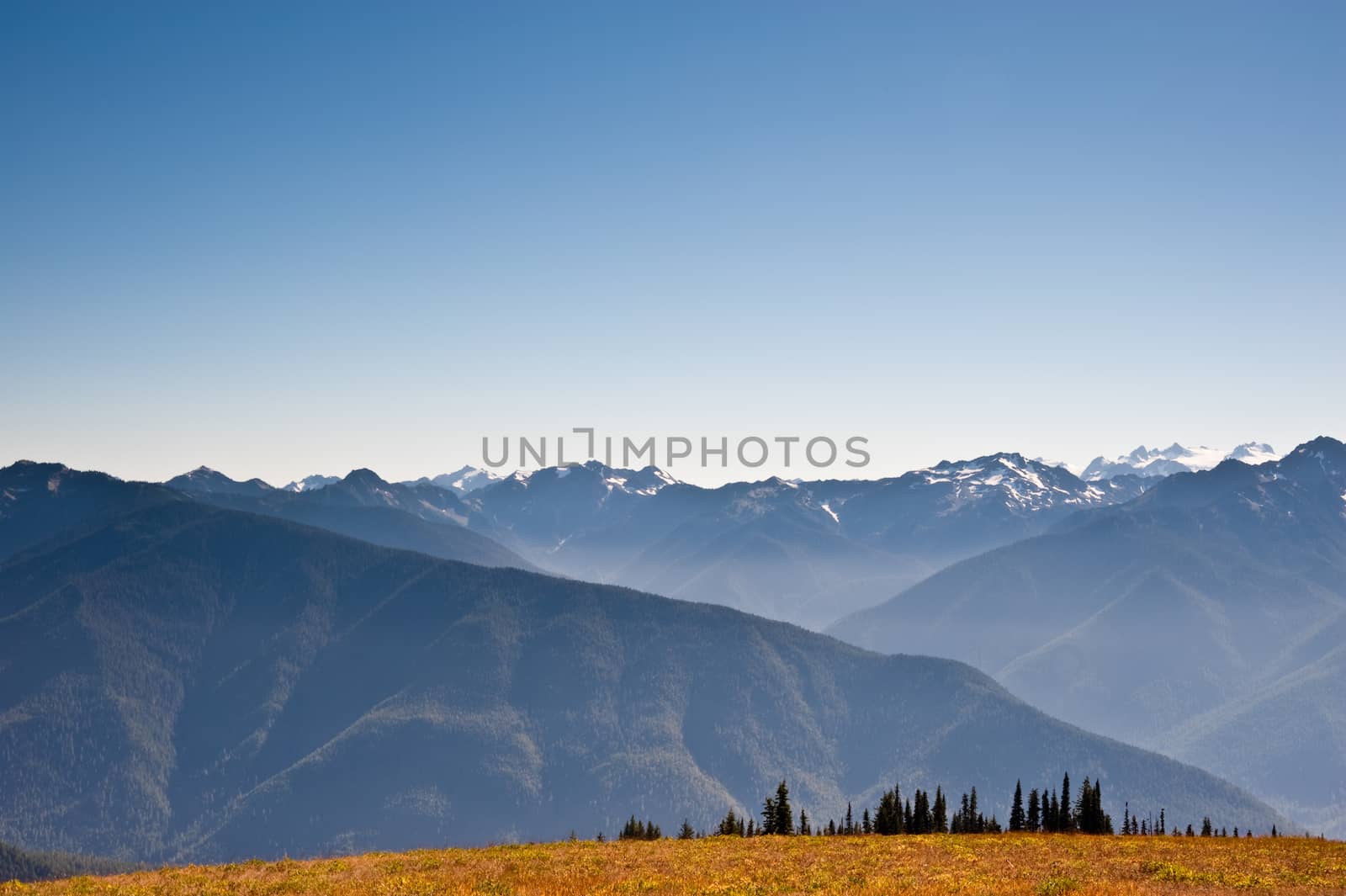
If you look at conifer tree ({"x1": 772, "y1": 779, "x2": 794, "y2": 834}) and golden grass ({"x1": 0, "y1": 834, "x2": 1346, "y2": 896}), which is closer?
golden grass ({"x1": 0, "y1": 834, "x2": 1346, "y2": 896})

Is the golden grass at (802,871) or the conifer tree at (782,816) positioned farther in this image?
the conifer tree at (782,816)

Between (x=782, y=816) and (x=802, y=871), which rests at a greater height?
(x=802, y=871)

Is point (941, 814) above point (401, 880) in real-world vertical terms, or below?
below

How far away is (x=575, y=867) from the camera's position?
49656 mm

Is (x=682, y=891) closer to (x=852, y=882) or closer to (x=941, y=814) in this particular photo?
(x=852, y=882)

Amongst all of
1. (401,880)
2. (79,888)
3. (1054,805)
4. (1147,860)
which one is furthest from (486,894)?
(1054,805)

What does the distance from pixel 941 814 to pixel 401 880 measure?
3873 inches

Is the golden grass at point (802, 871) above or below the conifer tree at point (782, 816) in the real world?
above

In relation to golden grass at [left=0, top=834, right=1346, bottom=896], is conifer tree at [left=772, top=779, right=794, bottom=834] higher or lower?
lower

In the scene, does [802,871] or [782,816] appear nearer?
[802,871]

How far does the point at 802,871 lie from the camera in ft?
158

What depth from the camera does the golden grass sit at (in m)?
43.2

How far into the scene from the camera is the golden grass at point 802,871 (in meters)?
43.2

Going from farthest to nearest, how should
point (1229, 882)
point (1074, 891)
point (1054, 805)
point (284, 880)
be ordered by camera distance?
point (1054, 805), point (284, 880), point (1229, 882), point (1074, 891)
